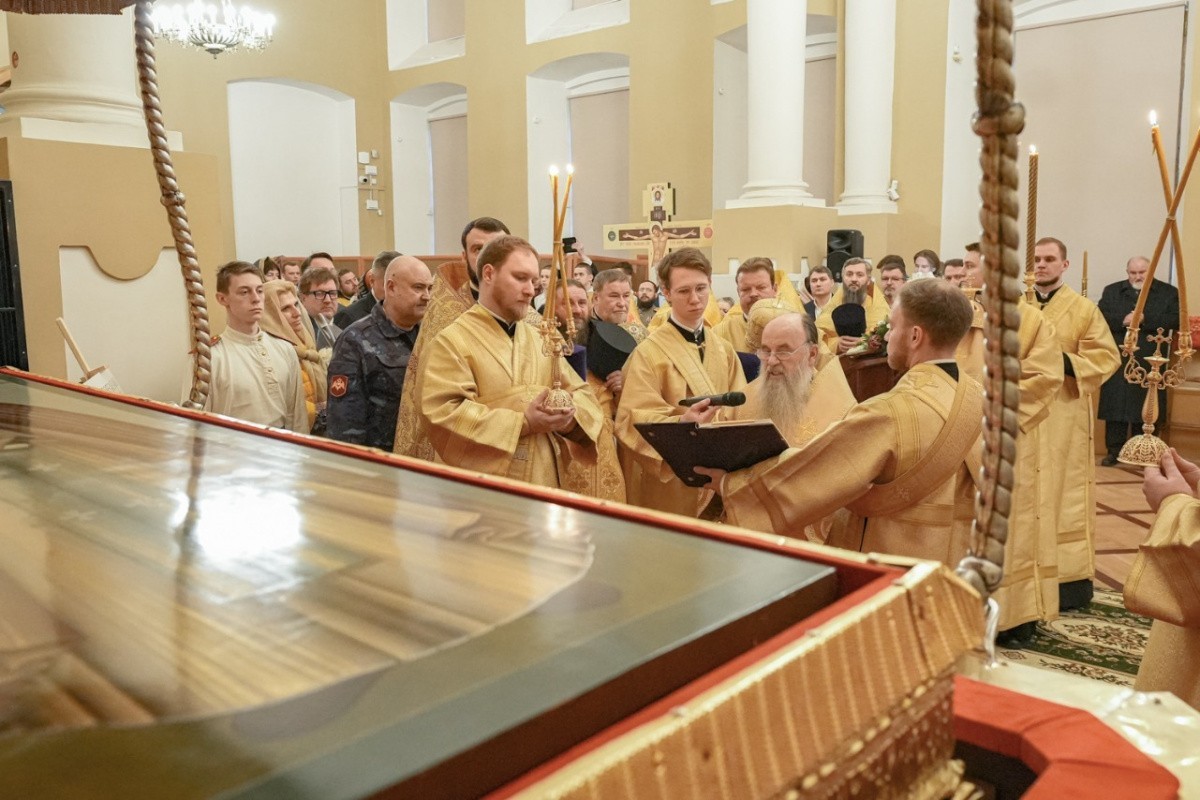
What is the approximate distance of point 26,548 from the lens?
0.87m

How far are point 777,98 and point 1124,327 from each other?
4138 millimetres

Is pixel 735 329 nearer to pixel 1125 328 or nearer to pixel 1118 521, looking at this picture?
pixel 1118 521

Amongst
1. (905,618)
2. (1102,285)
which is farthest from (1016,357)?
(1102,285)

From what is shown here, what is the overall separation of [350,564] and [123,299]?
427 centimetres

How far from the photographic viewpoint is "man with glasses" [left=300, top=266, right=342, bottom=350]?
19.8ft

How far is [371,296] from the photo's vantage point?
A: 5.64 meters

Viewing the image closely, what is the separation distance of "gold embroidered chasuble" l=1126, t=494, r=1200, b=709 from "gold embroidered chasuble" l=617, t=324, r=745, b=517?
202 cm

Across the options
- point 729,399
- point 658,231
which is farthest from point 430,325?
point 658,231

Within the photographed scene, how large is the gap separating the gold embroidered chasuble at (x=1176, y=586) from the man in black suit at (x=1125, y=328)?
21.9 ft

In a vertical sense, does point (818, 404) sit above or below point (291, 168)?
below

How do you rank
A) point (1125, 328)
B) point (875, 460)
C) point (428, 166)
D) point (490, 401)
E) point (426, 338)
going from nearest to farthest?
point (875, 460)
point (490, 401)
point (426, 338)
point (1125, 328)
point (428, 166)

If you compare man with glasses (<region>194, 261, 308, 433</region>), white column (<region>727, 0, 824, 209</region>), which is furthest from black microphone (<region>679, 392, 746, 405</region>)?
white column (<region>727, 0, 824, 209</region>)

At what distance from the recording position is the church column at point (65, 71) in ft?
14.2

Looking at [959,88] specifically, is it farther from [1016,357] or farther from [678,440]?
[1016,357]
